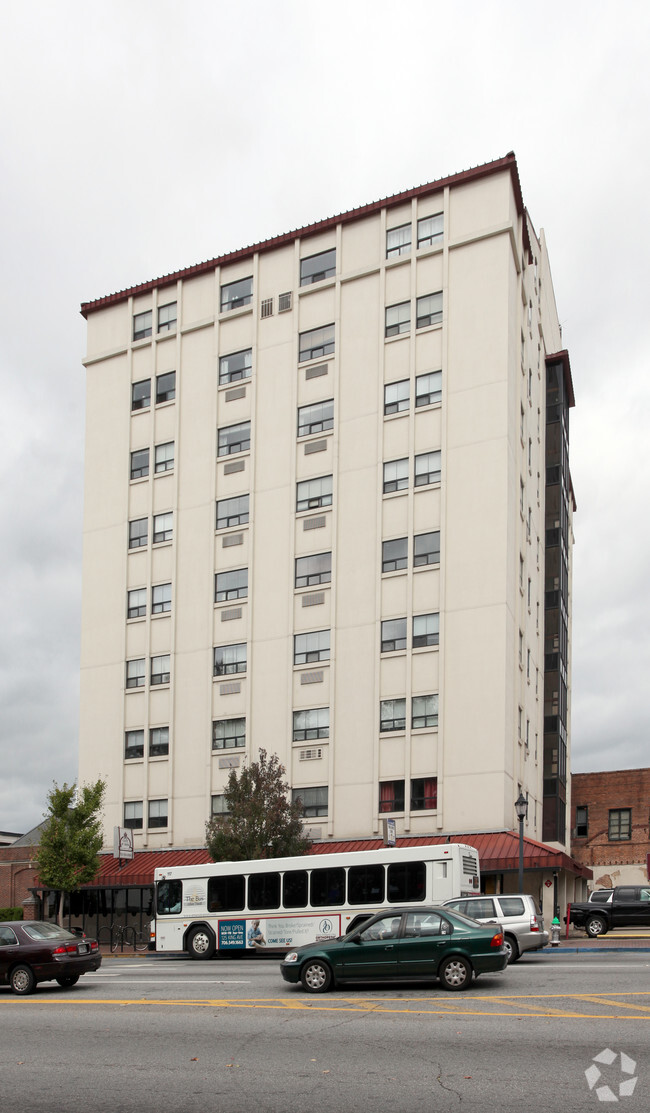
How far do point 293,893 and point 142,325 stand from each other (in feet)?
114

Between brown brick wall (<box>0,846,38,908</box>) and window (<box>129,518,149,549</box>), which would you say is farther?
brown brick wall (<box>0,846,38,908</box>)

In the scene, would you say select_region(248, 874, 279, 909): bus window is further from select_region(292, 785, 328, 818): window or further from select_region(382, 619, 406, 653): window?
select_region(382, 619, 406, 653): window

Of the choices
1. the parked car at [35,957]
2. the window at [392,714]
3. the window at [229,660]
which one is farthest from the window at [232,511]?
the parked car at [35,957]

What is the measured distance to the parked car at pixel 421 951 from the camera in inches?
723

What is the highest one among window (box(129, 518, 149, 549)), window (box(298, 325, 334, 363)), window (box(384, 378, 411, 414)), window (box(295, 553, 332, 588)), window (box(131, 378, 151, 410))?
window (box(298, 325, 334, 363))

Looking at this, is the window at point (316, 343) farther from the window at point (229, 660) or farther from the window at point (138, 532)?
the window at point (229, 660)

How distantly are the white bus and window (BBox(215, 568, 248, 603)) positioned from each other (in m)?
19.0

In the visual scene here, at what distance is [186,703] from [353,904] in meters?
22.5

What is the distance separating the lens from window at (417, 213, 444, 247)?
47719mm

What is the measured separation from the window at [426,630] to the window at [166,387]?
57.9 feet

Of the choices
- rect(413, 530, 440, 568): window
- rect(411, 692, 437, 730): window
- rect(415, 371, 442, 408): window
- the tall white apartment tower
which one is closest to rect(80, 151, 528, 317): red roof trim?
the tall white apartment tower

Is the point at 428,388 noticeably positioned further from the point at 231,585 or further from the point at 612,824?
the point at 612,824

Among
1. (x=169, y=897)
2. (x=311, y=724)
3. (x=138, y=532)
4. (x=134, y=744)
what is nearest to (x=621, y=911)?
(x=169, y=897)

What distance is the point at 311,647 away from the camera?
46.6m
